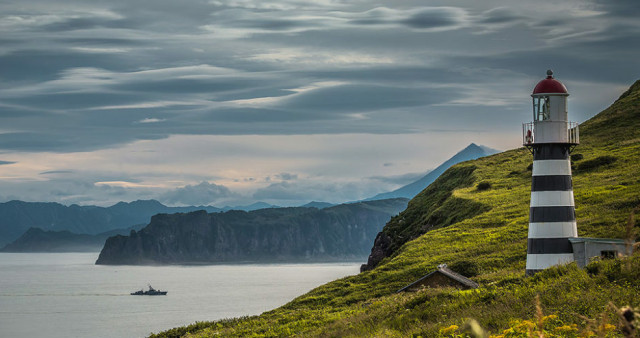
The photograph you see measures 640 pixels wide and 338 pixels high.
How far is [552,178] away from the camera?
30594mm

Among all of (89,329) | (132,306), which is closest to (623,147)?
(89,329)

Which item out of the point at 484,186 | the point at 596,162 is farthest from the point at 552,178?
the point at 484,186

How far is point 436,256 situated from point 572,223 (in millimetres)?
23514

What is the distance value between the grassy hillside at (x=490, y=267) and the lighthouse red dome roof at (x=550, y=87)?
24.7 feet

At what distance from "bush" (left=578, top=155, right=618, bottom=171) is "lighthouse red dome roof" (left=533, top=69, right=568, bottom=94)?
43.1 m

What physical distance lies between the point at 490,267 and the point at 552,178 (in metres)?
16.2

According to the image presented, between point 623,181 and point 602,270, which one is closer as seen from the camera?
point 602,270

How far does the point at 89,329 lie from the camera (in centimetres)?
14625

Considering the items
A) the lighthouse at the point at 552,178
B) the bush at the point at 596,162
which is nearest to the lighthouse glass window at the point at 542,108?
the lighthouse at the point at 552,178

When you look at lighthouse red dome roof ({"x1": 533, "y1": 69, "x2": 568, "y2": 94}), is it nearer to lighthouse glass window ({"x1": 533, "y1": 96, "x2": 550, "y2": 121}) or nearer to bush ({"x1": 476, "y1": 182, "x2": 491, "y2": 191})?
lighthouse glass window ({"x1": 533, "y1": 96, "x2": 550, "y2": 121})

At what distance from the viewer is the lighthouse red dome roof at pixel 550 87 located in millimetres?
30969

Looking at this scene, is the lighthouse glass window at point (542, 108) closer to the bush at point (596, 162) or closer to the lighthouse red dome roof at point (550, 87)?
the lighthouse red dome roof at point (550, 87)

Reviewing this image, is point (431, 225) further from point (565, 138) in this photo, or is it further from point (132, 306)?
point (132, 306)

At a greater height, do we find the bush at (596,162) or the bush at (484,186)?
the bush at (596,162)
